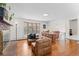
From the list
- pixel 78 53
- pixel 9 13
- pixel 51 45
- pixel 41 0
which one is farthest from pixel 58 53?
pixel 9 13

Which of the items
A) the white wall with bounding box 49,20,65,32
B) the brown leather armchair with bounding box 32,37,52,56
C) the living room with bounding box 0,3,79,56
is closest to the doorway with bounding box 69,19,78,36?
the living room with bounding box 0,3,79,56

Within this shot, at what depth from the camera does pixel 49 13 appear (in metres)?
2.24

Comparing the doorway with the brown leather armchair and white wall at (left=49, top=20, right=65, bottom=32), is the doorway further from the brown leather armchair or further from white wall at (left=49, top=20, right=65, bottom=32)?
the brown leather armchair

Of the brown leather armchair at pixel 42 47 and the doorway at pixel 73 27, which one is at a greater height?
the doorway at pixel 73 27

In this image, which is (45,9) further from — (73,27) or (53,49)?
(53,49)

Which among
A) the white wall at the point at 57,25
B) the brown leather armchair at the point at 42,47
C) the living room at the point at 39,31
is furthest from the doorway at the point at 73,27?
the brown leather armchair at the point at 42,47

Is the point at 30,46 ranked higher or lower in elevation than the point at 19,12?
lower

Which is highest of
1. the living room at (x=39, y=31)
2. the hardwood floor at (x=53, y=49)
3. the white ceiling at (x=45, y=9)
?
the white ceiling at (x=45, y=9)

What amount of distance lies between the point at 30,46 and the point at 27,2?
826 mm

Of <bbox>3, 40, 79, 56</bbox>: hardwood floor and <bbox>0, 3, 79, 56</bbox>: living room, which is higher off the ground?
<bbox>0, 3, 79, 56</bbox>: living room

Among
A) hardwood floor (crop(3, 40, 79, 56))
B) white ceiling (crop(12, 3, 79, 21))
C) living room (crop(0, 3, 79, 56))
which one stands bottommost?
hardwood floor (crop(3, 40, 79, 56))

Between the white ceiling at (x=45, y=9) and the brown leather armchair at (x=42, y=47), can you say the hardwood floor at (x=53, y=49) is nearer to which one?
the brown leather armchair at (x=42, y=47)

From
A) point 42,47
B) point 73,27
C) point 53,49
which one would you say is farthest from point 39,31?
point 73,27

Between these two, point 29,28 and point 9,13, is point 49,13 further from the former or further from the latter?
point 9,13
